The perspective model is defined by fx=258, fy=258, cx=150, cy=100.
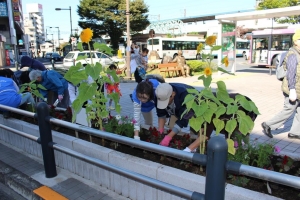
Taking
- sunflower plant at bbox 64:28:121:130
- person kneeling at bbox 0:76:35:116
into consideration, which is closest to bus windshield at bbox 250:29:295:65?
person kneeling at bbox 0:76:35:116

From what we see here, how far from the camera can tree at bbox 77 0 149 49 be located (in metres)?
37.6

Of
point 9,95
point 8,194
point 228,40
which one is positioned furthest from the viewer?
point 228,40

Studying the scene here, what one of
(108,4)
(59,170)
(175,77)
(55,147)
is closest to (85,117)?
(55,147)

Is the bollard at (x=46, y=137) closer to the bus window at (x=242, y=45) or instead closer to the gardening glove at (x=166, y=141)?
the gardening glove at (x=166, y=141)

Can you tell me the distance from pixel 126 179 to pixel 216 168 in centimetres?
128

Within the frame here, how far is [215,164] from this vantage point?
1.47 m

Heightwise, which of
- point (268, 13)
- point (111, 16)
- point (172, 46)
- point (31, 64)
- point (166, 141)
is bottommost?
point (166, 141)

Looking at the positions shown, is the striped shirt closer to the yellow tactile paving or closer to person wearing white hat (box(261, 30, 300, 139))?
person wearing white hat (box(261, 30, 300, 139))

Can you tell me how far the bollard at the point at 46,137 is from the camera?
2.77 m

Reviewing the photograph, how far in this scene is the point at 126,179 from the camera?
8.30 feet

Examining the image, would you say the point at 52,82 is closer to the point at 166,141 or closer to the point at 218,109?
the point at 166,141

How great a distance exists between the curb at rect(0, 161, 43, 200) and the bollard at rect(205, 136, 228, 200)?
6.57ft

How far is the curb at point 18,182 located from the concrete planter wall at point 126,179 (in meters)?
0.41

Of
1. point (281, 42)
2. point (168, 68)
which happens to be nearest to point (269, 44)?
point (281, 42)
